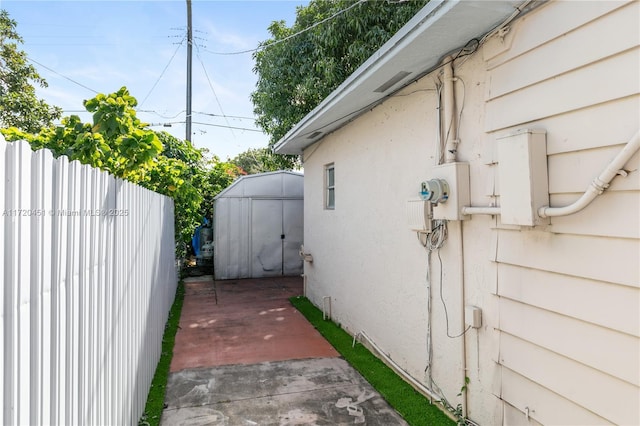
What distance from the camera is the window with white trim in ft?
20.6

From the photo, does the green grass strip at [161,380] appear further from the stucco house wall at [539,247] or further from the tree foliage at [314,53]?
the tree foliage at [314,53]

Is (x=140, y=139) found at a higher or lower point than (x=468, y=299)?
higher

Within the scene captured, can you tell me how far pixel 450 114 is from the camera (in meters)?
2.96

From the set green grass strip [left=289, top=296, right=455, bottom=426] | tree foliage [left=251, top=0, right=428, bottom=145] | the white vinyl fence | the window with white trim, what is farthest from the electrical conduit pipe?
tree foliage [left=251, top=0, right=428, bottom=145]

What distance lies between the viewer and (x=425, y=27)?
2.53m

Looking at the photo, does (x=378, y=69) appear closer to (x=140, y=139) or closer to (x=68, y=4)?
(x=140, y=139)

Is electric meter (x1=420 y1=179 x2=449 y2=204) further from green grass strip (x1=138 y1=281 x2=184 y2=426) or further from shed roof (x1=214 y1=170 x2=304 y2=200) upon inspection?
shed roof (x1=214 y1=170 x2=304 y2=200)

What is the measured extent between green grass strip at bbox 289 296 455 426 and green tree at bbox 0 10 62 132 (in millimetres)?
11493

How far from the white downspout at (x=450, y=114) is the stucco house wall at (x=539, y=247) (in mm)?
56

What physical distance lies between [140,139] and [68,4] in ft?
26.2

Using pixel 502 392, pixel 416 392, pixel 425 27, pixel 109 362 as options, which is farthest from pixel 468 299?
pixel 109 362

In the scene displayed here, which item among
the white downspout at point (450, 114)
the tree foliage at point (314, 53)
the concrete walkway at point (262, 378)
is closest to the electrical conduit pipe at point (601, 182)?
the white downspout at point (450, 114)

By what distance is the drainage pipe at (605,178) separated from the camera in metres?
1.64

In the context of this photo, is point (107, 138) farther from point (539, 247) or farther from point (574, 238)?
point (574, 238)
